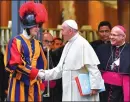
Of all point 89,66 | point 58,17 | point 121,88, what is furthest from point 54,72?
point 58,17

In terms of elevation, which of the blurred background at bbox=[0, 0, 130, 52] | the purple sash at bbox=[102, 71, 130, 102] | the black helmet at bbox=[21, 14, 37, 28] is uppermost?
the blurred background at bbox=[0, 0, 130, 52]

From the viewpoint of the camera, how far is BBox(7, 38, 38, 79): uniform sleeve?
187 inches

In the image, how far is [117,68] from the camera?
5.59 m

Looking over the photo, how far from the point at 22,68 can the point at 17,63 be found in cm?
9

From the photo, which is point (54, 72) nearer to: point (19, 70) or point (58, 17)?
point (19, 70)

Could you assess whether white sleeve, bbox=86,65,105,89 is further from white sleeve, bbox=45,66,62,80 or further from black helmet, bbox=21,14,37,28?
black helmet, bbox=21,14,37,28

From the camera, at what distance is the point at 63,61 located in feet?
17.0

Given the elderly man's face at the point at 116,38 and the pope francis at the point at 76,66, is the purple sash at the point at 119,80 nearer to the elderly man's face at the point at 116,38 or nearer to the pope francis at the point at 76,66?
the elderly man's face at the point at 116,38

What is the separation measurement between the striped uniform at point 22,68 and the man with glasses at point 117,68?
119 centimetres

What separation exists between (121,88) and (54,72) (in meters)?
1.05

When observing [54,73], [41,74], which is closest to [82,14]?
[54,73]

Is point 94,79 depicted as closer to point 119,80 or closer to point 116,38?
point 119,80

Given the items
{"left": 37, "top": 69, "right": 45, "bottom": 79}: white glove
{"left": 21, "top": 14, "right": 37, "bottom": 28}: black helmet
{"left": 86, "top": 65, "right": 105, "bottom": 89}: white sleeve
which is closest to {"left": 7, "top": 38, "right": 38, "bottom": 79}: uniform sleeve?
{"left": 37, "top": 69, "right": 45, "bottom": 79}: white glove

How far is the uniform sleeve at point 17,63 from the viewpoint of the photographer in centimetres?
475
